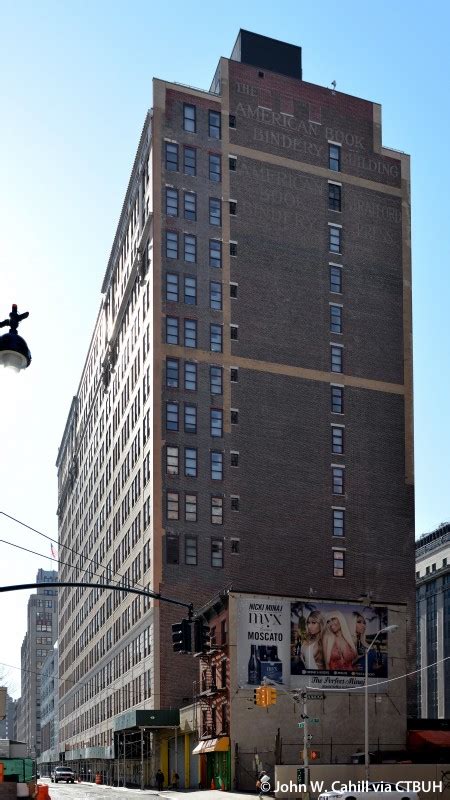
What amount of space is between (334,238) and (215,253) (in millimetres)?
12488

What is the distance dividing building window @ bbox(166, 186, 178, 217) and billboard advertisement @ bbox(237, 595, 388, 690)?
40194mm

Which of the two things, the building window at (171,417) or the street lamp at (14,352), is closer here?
the street lamp at (14,352)

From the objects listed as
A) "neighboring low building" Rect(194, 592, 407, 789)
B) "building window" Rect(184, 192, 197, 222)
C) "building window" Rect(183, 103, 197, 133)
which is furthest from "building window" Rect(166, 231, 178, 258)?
"neighboring low building" Rect(194, 592, 407, 789)

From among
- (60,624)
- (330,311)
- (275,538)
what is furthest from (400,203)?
(60,624)

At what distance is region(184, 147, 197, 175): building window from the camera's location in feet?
325

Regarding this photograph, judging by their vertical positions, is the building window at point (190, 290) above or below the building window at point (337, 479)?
above

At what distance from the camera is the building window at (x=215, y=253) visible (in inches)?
3856

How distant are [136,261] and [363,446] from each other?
27664 millimetres

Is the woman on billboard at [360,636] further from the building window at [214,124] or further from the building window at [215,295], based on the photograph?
the building window at [214,124]

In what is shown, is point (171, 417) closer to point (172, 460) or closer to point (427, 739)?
point (172, 460)

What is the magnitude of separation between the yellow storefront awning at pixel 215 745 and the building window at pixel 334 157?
55953 mm

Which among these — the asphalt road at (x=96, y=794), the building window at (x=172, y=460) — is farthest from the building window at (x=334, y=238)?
the asphalt road at (x=96, y=794)

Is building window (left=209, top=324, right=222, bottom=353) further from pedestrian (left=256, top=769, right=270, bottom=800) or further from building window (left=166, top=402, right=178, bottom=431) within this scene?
pedestrian (left=256, top=769, right=270, bottom=800)

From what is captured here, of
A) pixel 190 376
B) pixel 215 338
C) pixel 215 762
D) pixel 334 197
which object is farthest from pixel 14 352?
pixel 334 197
